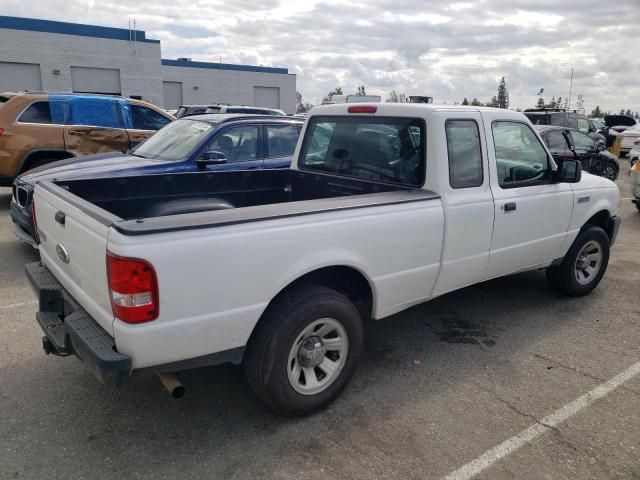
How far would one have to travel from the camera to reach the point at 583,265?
5.33 meters

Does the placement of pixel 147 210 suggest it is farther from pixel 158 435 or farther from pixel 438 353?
pixel 438 353

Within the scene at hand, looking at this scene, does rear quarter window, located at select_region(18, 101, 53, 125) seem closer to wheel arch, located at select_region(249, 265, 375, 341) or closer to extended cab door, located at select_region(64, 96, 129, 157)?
extended cab door, located at select_region(64, 96, 129, 157)

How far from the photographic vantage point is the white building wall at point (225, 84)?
120 ft

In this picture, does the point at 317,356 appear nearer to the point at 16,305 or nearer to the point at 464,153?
the point at 464,153

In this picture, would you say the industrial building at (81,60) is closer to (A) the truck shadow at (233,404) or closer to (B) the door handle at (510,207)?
(A) the truck shadow at (233,404)

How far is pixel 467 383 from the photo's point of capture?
366 centimetres

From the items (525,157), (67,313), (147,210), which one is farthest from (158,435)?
(525,157)

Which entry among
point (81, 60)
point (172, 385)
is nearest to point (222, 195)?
point (172, 385)

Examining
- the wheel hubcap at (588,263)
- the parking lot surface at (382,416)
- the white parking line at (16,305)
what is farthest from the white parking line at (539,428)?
the white parking line at (16,305)

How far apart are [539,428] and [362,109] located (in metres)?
2.64

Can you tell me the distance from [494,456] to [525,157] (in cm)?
260

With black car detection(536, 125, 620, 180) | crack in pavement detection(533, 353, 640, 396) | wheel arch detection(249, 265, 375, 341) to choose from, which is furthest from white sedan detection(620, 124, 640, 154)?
wheel arch detection(249, 265, 375, 341)

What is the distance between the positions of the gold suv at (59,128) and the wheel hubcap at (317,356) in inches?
277

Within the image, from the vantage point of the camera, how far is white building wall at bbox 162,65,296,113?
120 feet
